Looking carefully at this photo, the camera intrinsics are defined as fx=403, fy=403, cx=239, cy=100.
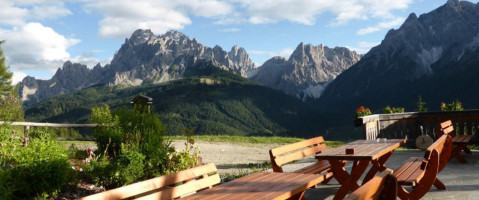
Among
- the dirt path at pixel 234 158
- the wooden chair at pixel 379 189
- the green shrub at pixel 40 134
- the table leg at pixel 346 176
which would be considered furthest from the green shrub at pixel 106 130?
the wooden chair at pixel 379 189

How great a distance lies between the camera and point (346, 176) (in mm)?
5238

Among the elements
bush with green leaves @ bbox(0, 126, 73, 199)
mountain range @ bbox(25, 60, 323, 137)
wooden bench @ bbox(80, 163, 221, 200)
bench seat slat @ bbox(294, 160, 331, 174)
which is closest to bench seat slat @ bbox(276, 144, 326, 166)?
bench seat slat @ bbox(294, 160, 331, 174)

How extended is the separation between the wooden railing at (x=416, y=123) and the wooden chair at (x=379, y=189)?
7.65 m

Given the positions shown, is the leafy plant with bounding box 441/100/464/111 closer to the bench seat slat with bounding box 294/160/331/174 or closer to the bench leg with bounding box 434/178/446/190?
the bench leg with bounding box 434/178/446/190

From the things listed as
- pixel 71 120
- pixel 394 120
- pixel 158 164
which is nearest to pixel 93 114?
pixel 158 164

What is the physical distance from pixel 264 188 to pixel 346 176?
6.31 ft

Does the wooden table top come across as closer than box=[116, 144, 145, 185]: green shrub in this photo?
Yes

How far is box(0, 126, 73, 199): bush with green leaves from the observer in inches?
201

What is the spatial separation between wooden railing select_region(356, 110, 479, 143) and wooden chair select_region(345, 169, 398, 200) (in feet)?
25.1

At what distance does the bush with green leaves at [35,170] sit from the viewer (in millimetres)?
5098

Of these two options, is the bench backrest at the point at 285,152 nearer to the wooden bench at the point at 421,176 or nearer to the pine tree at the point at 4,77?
the wooden bench at the point at 421,176

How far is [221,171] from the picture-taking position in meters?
9.29

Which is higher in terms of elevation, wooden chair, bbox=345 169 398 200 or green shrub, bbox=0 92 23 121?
green shrub, bbox=0 92 23 121

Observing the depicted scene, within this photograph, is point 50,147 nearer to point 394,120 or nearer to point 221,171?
point 221,171
